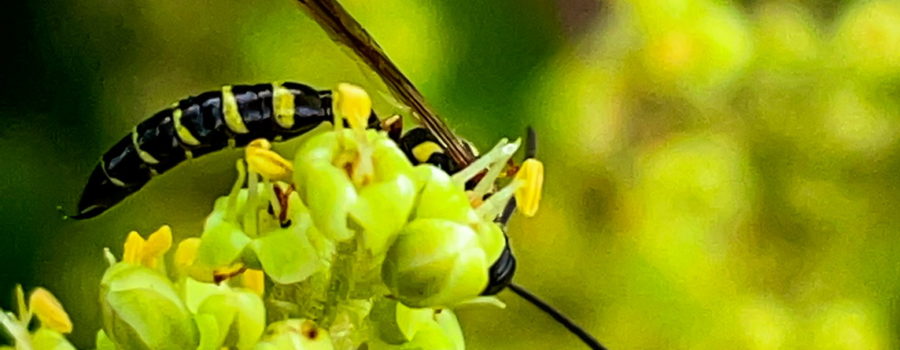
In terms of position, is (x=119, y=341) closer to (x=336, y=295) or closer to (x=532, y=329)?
(x=336, y=295)

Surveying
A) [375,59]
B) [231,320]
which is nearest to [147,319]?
[231,320]

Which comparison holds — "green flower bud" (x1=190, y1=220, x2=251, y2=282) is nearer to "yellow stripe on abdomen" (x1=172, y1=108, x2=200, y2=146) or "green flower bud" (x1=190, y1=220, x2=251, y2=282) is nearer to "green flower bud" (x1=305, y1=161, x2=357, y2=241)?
"green flower bud" (x1=305, y1=161, x2=357, y2=241)

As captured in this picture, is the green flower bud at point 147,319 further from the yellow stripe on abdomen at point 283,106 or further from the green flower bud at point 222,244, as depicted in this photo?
the yellow stripe on abdomen at point 283,106

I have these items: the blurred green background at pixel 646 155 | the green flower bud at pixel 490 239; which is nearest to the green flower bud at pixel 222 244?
the green flower bud at pixel 490 239

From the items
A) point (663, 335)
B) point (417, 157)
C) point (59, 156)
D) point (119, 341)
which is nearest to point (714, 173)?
point (663, 335)

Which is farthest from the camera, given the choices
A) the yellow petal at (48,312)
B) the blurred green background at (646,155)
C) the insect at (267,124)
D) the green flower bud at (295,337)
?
the blurred green background at (646,155)
